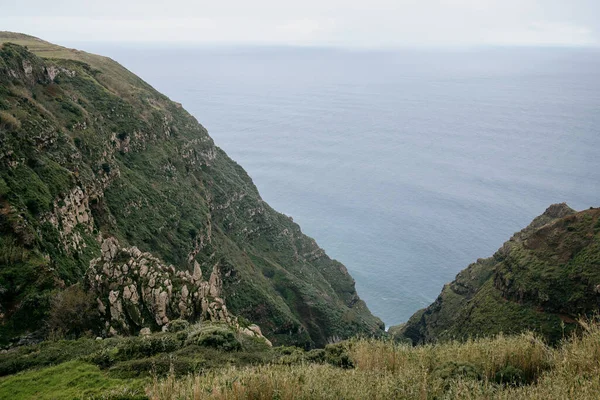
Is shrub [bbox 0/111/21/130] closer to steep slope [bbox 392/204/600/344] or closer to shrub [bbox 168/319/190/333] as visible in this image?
shrub [bbox 168/319/190/333]

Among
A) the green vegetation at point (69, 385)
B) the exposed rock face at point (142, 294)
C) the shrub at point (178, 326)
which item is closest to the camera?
the green vegetation at point (69, 385)

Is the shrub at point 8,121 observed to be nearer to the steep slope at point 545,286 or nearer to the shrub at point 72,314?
the shrub at point 72,314

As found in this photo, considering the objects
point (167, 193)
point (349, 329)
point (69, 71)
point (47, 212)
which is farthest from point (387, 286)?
point (47, 212)

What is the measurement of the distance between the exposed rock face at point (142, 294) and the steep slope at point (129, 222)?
0.18 feet

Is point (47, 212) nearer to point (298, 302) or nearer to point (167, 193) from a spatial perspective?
point (167, 193)

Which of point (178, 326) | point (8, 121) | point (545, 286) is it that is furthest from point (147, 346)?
point (545, 286)

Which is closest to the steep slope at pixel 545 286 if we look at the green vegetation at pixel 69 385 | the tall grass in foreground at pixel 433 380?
the tall grass in foreground at pixel 433 380

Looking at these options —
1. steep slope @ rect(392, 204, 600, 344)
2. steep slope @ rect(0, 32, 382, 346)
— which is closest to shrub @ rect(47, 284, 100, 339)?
steep slope @ rect(0, 32, 382, 346)

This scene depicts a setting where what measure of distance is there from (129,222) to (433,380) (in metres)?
37.2

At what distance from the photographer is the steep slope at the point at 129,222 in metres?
22.2

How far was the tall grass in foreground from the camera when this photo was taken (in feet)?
32.7

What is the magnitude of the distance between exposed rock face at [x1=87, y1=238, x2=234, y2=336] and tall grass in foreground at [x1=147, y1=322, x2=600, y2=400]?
10.2 meters

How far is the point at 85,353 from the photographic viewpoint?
1594 cm

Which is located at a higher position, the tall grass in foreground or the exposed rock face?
the tall grass in foreground
